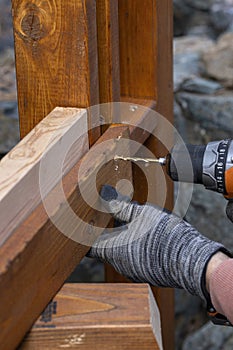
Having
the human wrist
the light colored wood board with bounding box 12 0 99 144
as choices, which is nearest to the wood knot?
the light colored wood board with bounding box 12 0 99 144

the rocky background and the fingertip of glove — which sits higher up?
the fingertip of glove

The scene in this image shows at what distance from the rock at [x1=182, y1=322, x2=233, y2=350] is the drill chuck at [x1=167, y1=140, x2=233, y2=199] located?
1140 mm

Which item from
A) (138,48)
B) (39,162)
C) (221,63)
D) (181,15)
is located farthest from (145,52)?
(181,15)

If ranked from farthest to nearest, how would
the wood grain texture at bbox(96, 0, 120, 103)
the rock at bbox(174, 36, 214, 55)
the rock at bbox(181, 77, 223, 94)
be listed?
the rock at bbox(174, 36, 214, 55), the rock at bbox(181, 77, 223, 94), the wood grain texture at bbox(96, 0, 120, 103)

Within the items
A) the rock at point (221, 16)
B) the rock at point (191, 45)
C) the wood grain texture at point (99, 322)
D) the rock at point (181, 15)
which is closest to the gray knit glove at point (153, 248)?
the wood grain texture at point (99, 322)

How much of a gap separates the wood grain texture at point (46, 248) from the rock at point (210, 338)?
1.32 metres

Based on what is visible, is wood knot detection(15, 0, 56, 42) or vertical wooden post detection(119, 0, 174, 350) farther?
vertical wooden post detection(119, 0, 174, 350)

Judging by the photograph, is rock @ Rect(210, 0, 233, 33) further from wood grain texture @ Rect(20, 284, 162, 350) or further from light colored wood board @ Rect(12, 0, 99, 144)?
wood grain texture @ Rect(20, 284, 162, 350)

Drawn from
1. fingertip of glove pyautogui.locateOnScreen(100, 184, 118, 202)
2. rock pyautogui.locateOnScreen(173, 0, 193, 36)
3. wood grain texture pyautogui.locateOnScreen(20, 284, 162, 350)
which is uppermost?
fingertip of glove pyautogui.locateOnScreen(100, 184, 118, 202)

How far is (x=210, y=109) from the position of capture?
2.46 m

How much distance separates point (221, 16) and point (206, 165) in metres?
2.93

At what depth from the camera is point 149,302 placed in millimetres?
982

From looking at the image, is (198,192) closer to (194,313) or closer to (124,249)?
(194,313)

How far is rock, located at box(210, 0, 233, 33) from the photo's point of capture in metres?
3.99
